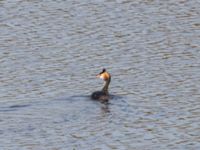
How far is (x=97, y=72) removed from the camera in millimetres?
36531

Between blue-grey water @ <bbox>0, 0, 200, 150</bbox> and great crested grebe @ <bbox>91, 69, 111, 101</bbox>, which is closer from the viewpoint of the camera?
Result: blue-grey water @ <bbox>0, 0, 200, 150</bbox>

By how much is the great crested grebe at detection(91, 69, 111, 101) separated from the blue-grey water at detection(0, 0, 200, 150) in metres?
0.22

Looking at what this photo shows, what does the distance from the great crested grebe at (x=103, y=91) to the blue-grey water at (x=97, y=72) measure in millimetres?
219

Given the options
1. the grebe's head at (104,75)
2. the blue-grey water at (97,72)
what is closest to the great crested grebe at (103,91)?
the grebe's head at (104,75)

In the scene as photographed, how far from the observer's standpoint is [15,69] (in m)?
36.6

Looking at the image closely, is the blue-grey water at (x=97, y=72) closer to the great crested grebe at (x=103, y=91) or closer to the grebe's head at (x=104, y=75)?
the great crested grebe at (x=103, y=91)

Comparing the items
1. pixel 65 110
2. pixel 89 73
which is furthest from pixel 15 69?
pixel 65 110

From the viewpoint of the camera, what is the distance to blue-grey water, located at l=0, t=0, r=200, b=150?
29703 mm

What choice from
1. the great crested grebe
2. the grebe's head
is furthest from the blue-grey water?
the grebe's head

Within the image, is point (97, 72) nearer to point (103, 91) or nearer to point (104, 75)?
point (104, 75)

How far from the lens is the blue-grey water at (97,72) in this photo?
29703 mm

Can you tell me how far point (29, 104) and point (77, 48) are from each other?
23.1ft

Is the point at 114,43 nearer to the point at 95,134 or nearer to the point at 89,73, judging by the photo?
the point at 89,73

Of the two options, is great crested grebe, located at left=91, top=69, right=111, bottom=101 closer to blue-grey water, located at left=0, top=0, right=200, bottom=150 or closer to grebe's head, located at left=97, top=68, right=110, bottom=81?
grebe's head, located at left=97, top=68, right=110, bottom=81
